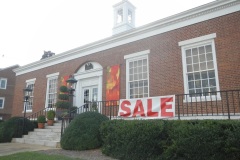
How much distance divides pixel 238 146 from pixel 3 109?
3620 cm

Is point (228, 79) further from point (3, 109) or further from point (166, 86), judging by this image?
point (3, 109)

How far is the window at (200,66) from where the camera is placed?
959 centimetres

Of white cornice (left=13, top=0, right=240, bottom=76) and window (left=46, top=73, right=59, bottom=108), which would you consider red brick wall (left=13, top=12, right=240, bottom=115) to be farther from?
window (left=46, top=73, right=59, bottom=108)

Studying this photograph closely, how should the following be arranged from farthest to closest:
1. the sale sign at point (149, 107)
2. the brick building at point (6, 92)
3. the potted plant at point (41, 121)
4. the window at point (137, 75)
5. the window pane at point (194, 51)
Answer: the brick building at point (6, 92) → the potted plant at point (41, 121) → the window at point (137, 75) → the window pane at point (194, 51) → the sale sign at point (149, 107)

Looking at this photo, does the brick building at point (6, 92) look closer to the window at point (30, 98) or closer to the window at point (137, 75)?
the window at point (30, 98)

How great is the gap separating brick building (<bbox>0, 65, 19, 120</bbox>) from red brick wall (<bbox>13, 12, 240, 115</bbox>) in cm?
2514

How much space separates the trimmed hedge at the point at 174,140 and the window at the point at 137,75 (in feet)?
13.7

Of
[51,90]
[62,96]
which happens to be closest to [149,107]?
[62,96]

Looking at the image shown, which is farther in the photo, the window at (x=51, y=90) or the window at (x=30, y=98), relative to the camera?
the window at (x=30, y=98)

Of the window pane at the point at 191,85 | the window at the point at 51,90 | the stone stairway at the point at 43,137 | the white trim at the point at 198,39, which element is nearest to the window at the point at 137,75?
the white trim at the point at 198,39

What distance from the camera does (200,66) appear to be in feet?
32.7

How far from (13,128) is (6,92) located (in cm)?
2514

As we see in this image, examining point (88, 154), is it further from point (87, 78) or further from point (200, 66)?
point (87, 78)

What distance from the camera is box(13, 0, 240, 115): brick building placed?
9.45 m
